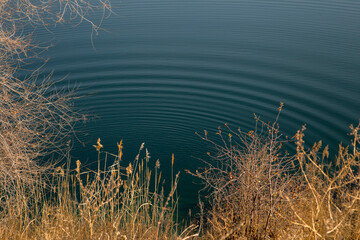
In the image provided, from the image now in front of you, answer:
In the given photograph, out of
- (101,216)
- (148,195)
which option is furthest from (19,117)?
(101,216)

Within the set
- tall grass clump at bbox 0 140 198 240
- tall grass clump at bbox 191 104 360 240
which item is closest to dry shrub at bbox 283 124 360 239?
tall grass clump at bbox 191 104 360 240

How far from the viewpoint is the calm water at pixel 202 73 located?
10547 millimetres

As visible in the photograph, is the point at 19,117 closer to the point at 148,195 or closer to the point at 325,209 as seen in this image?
the point at 148,195

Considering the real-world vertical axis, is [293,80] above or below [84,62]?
above

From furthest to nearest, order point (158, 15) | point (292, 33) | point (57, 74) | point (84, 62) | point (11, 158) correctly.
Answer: point (158, 15) < point (292, 33) < point (84, 62) < point (57, 74) < point (11, 158)

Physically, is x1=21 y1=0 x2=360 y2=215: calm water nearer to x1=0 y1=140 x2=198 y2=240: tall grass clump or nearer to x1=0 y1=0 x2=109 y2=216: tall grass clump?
x1=0 y1=0 x2=109 y2=216: tall grass clump

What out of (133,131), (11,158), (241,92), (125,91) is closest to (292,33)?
(241,92)

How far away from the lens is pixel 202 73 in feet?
43.7

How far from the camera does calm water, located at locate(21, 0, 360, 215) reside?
10547mm

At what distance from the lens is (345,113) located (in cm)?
1103

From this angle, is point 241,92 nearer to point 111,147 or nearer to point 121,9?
point 111,147

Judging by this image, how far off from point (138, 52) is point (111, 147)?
600 centimetres

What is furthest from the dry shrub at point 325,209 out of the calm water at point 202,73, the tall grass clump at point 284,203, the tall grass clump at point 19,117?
the calm water at point 202,73

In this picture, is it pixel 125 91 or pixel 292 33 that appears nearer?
pixel 125 91
